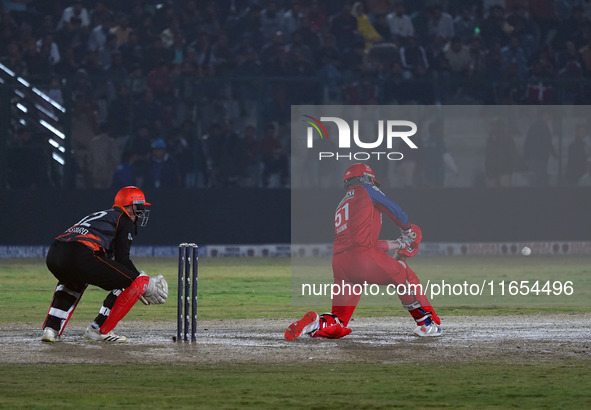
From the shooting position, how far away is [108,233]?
439 inches

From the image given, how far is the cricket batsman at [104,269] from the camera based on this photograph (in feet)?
35.9

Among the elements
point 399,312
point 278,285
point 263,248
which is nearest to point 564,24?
point 263,248

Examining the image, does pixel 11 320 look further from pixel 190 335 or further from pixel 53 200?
pixel 53 200

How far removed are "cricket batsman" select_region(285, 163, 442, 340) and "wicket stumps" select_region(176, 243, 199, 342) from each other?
1.08 meters

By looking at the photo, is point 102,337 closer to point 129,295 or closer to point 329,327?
point 129,295

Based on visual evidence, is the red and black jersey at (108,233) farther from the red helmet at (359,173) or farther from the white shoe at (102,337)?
the red helmet at (359,173)

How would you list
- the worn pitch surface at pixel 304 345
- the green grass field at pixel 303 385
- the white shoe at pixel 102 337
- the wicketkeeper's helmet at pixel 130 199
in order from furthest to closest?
the white shoe at pixel 102 337, the wicketkeeper's helmet at pixel 130 199, the worn pitch surface at pixel 304 345, the green grass field at pixel 303 385

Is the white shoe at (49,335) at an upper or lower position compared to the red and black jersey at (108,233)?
lower

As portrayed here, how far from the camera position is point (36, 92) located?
72.7 feet

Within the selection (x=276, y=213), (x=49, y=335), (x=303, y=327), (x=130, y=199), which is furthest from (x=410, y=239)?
(x=276, y=213)

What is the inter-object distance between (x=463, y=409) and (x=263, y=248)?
16.5 metres

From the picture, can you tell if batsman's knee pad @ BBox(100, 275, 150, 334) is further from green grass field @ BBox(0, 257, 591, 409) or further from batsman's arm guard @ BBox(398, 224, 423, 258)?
batsman's arm guard @ BBox(398, 224, 423, 258)

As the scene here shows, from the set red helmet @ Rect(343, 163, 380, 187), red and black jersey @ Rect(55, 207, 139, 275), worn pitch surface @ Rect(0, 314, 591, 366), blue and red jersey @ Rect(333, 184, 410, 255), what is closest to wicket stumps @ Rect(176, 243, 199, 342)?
worn pitch surface @ Rect(0, 314, 591, 366)

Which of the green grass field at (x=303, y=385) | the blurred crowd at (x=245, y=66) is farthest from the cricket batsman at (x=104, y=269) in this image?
the blurred crowd at (x=245, y=66)
